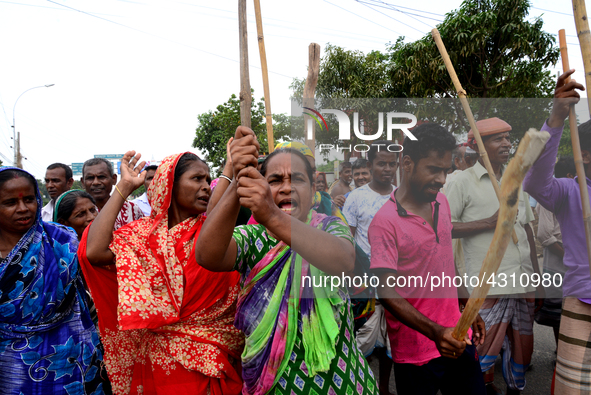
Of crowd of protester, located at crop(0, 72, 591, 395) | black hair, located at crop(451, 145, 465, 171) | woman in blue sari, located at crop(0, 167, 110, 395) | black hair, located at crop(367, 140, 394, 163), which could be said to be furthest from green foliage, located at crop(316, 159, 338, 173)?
woman in blue sari, located at crop(0, 167, 110, 395)

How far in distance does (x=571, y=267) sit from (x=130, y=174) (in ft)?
8.55

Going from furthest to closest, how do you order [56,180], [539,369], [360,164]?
[56,180] < [539,369] < [360,164]

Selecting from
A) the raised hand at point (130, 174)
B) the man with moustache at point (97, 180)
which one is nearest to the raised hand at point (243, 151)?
the raised hand at point (130, 174)

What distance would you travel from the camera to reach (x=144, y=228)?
7.04 ft

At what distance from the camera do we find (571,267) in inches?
75.4

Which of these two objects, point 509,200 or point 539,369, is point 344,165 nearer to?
point 509,200

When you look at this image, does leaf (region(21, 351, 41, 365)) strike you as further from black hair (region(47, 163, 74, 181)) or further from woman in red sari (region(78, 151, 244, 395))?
black hair (region(47, 163, 74, 181))

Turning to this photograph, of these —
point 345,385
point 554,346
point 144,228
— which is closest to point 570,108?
point 345,385

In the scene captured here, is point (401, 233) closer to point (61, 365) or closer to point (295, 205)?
point (295, 205)

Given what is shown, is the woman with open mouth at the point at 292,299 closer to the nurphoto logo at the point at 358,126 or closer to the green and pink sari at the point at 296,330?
the green and pink sari at the point at 296,330

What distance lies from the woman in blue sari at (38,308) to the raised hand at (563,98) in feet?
8.55

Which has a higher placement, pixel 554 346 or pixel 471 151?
pixel 471 151

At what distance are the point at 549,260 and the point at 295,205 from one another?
5.22ft

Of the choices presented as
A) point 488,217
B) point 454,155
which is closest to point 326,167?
point 454,155
